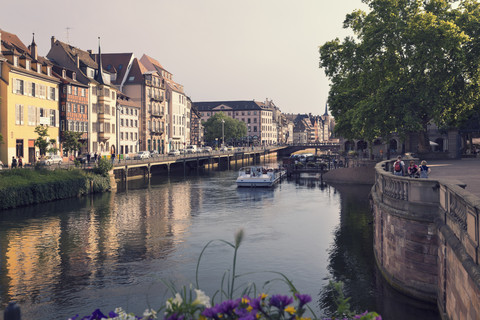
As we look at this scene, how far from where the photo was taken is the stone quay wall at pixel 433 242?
11406 mm

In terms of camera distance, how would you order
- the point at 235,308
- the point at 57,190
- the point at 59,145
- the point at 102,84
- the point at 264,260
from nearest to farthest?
1. the point at 235,308
2. the point at 264,260
3. the point at 57,190
4. the point at 59,145
5. the point at 102,84

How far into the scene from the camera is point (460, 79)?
3916cm

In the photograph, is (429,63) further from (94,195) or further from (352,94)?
(94,195)

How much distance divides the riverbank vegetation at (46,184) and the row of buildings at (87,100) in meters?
12.1

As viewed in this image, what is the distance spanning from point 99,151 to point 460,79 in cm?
5859

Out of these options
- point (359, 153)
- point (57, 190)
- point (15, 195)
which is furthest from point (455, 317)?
point (359, 153)

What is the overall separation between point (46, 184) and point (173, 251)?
77.4 feet

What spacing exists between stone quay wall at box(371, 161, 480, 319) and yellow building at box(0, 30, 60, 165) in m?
48.6

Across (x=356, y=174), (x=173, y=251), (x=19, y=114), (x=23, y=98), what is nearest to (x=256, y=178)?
(x=356, y=174)

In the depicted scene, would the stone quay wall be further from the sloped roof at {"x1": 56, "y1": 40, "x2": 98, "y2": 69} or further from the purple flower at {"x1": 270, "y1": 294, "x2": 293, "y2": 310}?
the sloped roof at {"x1": 56, "y1": 40, "x2": 98, "y2": 69}

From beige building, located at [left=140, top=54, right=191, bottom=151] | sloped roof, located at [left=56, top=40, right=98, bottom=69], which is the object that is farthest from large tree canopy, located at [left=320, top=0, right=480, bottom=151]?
beige building, located at [left=140, top=54, right=191, bottom=151]

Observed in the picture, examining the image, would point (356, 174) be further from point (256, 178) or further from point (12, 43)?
point (12, 43)

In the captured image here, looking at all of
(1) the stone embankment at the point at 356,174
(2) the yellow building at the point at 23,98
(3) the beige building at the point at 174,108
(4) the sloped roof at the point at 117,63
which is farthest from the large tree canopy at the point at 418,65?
(3) the beige building at the point at 174,108

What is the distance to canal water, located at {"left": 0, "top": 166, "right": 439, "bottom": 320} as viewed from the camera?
18.9 metres
